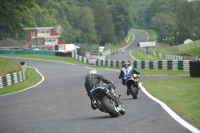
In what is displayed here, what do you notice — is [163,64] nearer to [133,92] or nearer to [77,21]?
[133,92]

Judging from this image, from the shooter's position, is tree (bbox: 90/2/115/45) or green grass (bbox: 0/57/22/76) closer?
green grass (bbox: 0/57/22/76)

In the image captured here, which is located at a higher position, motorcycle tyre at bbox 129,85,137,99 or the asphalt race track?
motorcycle tyre at bbox 129,85,137,99

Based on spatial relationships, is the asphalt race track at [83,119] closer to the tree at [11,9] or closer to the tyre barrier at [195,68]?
the tyre barrier at [195,68]

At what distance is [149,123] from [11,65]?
1387 inches

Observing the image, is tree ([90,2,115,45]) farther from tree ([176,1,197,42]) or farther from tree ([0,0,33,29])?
tree ([0,0,33,29])

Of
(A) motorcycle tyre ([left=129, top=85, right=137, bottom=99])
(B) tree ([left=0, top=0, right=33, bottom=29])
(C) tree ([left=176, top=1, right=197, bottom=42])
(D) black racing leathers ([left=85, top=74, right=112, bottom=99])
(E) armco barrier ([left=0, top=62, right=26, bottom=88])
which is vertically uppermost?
(C) tree ([left=176, top=1, right=197, bottom=42])

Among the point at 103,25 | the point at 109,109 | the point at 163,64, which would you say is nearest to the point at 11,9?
the point at 163,64

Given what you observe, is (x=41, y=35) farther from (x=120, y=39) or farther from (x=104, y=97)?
(x=104, y=97)

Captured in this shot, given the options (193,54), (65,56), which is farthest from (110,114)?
(65,56)

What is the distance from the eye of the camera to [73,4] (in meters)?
187

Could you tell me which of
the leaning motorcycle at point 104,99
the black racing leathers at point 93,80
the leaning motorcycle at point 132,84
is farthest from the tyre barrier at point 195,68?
the leaning motorcycle at point 104,99

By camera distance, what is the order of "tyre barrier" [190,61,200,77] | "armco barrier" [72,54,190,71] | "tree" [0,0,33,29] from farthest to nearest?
"tree" [0,0,33,29]
"armco barrier" [72,54,190,71]
"tyre barrier" [190,61,200,77]

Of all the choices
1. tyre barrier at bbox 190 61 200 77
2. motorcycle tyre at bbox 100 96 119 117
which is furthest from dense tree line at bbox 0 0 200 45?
motorcycle tyre at bbox 100 96 119 117

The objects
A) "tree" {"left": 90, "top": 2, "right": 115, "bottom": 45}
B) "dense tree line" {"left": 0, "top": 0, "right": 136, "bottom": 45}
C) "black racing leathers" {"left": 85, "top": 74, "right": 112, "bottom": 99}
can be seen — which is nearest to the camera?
"black racing leathers" {"left": 85, "top": 74, "right": 112, "bottom": 99}
